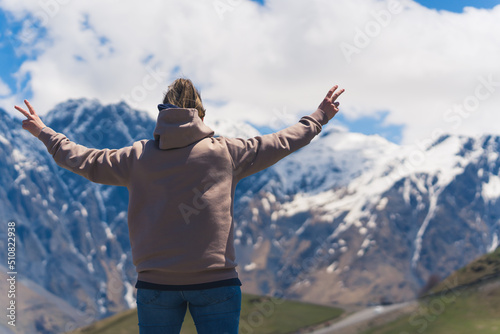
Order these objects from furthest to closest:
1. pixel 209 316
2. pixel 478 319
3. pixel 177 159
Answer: pixel 478 319, pixel 177 159, pixel 209 316

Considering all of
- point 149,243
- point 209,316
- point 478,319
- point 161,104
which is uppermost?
point 161,104

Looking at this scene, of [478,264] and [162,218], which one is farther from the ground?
[162,218]

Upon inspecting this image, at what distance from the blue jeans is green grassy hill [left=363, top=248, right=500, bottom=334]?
23842 mm

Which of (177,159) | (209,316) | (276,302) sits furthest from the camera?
(276,302)

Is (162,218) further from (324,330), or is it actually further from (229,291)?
(324,330)

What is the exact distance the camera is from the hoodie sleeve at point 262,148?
625cm

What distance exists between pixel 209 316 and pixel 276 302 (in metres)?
62.3

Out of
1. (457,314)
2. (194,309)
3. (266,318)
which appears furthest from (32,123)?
(266,318)

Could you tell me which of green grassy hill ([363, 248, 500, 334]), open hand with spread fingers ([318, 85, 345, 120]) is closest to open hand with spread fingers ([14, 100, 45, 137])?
open hand with spread fingers ([318, 85, 345, 120])

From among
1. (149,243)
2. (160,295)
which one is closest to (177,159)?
(149,243)

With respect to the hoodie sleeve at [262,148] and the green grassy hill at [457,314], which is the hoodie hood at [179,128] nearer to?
the hoodie sleeve at [262,148]

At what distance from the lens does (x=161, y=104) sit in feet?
20.9

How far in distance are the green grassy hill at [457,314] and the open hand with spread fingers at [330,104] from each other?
75.1ft

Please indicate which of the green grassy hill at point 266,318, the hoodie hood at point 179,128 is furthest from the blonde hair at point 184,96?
the green grassy hill at point 266,318
